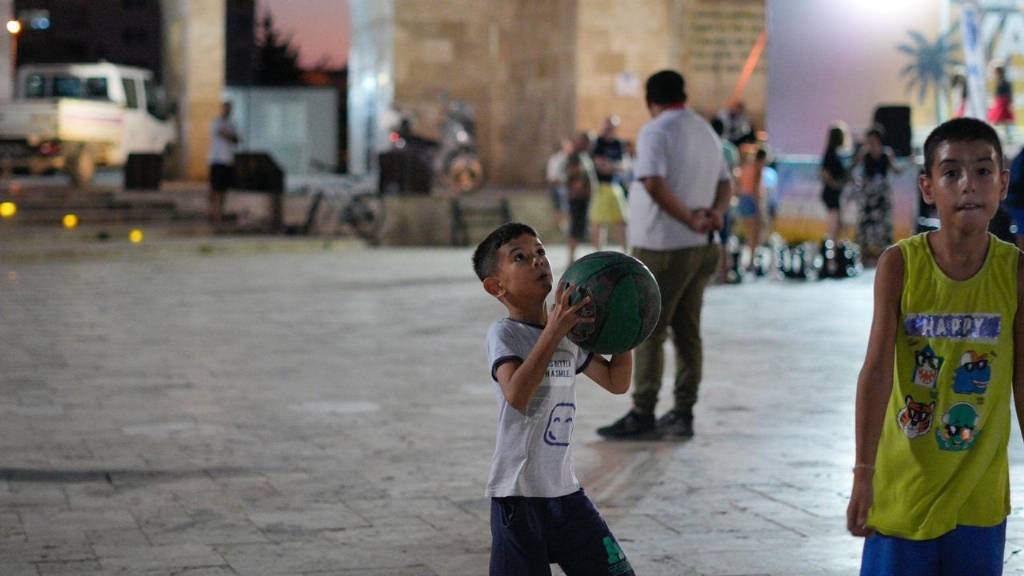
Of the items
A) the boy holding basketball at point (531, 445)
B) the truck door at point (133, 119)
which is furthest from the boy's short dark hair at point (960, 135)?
the truck door at point (133, 119)

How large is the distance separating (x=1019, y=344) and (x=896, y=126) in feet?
53.0

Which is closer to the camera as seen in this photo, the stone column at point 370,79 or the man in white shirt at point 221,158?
the man in white shirt at point 221,158

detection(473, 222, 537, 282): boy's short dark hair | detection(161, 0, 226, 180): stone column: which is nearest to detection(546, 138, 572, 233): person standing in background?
detection(161, 0, 226, 180): stone column

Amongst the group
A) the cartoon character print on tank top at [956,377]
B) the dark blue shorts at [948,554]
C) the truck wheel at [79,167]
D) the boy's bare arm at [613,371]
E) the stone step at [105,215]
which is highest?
the cartoon character print on tank top at [956,377]

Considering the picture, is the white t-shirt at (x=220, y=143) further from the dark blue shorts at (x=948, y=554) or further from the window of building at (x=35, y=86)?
the dark blue shorts at (x=948, y=554)

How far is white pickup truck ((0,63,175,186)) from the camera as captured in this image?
96.0ft

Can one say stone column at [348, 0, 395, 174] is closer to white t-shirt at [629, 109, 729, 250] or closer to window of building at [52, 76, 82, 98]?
window of building at [52, 76, 82, 98]

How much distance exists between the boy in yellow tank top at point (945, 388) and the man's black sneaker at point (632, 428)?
4442 millimetres

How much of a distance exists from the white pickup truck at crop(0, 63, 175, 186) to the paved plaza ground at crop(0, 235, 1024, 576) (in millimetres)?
15564

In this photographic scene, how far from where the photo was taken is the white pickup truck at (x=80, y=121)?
29266mm

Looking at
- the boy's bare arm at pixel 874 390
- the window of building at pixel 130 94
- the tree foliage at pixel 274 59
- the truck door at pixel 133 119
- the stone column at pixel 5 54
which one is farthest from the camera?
the tree foliage at pixel 274 59

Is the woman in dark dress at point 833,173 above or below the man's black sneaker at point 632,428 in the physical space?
above

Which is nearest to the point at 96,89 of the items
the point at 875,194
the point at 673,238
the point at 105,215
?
the point at 105,215

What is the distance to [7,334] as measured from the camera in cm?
1215
